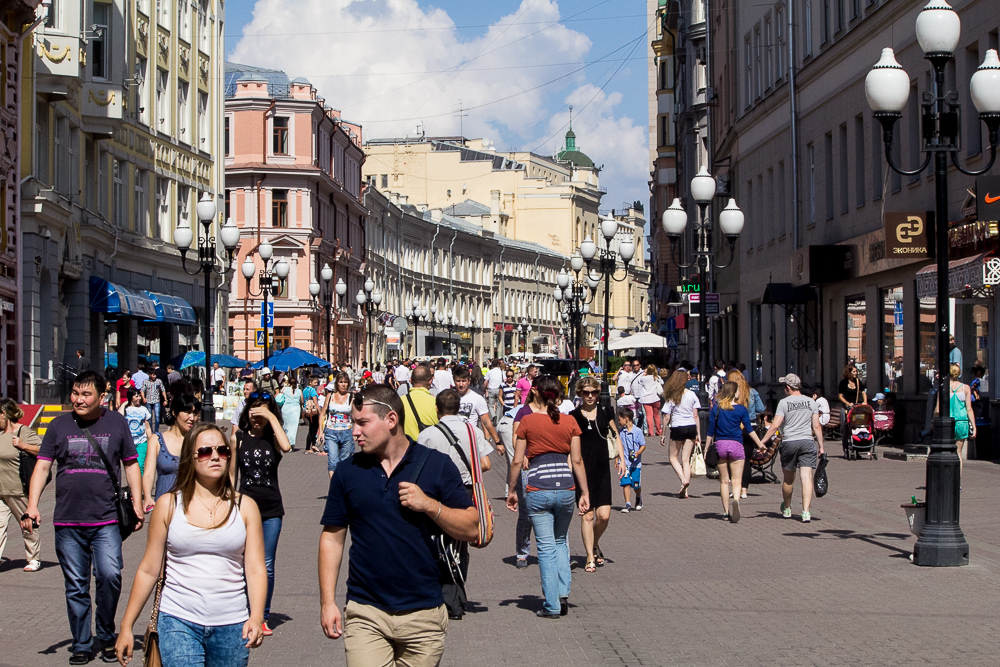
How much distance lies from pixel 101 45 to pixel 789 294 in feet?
61.6

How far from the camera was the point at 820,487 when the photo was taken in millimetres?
16562

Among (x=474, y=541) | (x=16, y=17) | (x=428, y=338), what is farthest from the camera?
(x=428, y=338)

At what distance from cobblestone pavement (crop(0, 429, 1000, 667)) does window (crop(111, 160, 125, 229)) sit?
24.2m

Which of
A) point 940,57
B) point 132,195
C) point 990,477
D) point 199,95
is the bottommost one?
point 990,477

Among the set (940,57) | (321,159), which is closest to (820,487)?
(940,57)

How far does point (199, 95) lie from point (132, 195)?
7.38 metres

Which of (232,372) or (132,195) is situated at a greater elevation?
(132,195)

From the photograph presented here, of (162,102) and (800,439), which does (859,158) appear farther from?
(162,102)

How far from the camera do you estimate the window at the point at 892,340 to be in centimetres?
2606

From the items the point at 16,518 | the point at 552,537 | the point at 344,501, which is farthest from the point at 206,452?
the point at 16,518

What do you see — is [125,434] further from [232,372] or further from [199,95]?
[232,372]

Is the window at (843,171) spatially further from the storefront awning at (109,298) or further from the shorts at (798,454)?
the storefront awning at (109,298)

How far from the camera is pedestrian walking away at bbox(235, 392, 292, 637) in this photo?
9.02m

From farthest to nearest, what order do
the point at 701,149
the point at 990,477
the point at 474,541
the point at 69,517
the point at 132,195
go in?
1. the point at 701,149
2. the point at 132,195
3. the point at 990,477
4. the point at 69,517
5. the point at 474,541
